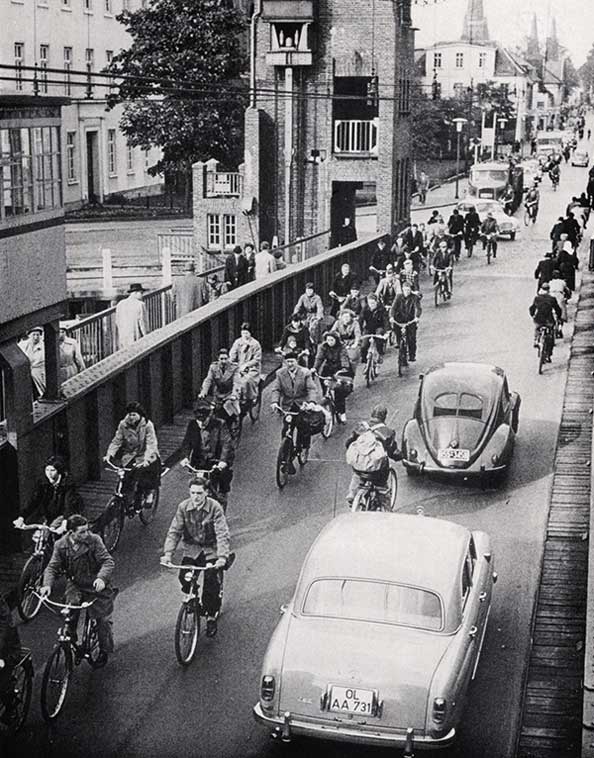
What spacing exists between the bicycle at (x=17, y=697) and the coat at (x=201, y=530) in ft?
7.46

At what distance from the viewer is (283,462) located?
17.9m

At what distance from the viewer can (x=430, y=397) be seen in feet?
61.9

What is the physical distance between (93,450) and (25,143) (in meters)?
4.54

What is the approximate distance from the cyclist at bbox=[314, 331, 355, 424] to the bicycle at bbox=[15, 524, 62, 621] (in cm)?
827

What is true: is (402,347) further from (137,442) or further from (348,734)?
(348,734)

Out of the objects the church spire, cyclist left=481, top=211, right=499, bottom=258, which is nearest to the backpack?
cyclist left=481, top=211, right=499, bottom=258

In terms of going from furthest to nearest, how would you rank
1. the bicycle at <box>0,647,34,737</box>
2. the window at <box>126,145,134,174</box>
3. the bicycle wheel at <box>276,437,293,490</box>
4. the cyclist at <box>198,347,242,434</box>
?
the window at <box>126,145,134,174</box>, the cyclist at <box>198,347,242,434</box>, the bicycle wheel at <box>276,437,293,490</box>, the bicycle at <box>0,647,34,737</box>

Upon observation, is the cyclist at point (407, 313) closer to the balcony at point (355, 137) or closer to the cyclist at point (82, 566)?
the cyclist at point (82, 566)

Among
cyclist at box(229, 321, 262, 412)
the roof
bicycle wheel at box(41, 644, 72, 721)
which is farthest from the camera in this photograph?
cyclist at box(229, 321, 262, 412)

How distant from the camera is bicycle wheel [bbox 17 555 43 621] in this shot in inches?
510

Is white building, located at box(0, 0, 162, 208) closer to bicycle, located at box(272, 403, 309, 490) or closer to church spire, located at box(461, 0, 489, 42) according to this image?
bicycle, located at box(272, 403, 309, 490)

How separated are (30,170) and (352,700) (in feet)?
27.8

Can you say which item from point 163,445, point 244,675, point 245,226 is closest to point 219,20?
point 245,226

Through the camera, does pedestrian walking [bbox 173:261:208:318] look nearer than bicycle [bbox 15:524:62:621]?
No
